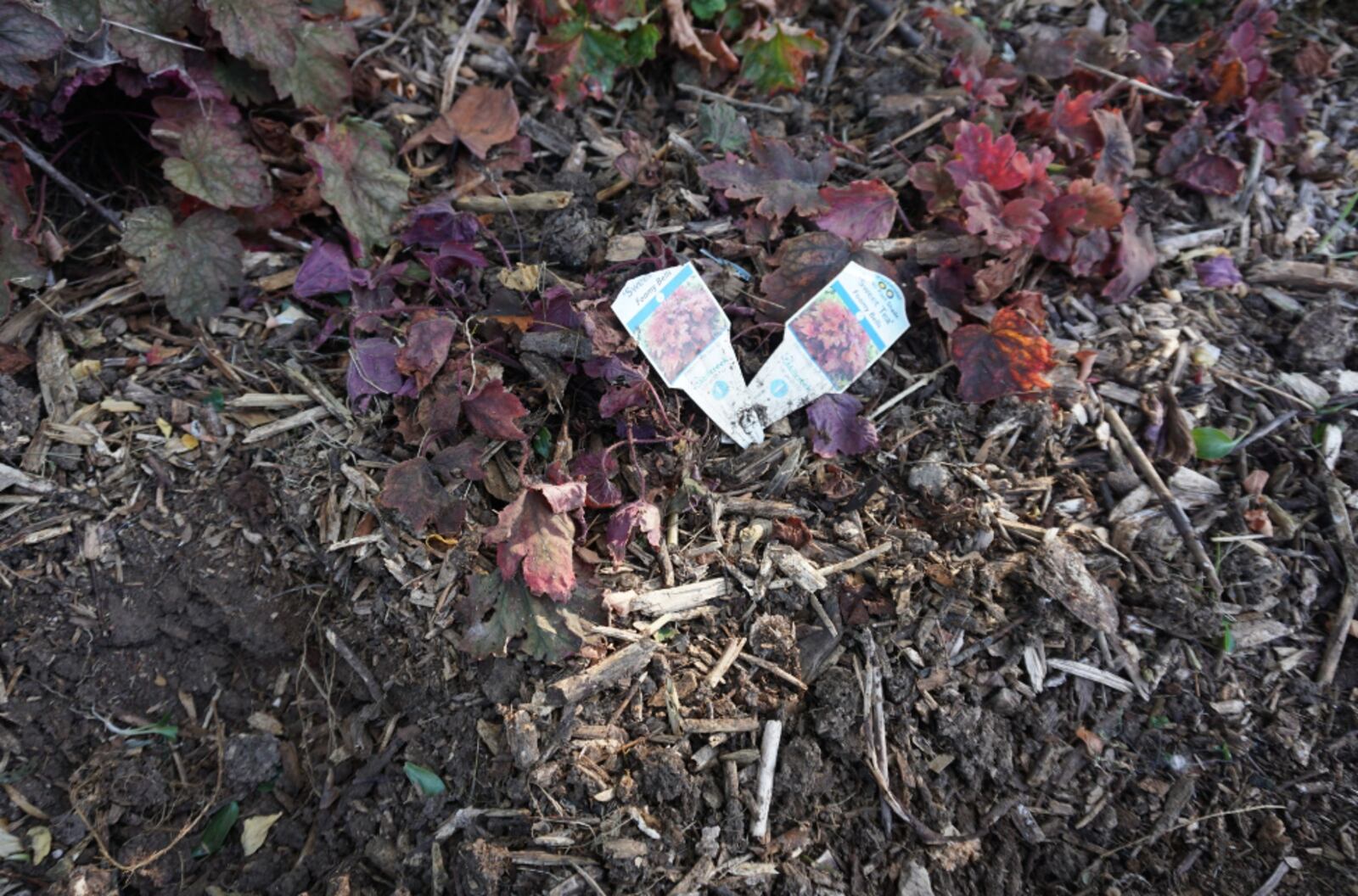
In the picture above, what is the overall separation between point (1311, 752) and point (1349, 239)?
1.48 metres

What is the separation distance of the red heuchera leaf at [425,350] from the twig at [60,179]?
876 mm

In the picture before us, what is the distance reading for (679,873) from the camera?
1.56 metres

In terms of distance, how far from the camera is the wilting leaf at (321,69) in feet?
6.88

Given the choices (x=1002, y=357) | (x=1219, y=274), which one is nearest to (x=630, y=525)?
(x=1002, y=357)

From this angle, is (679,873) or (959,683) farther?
(959,683)

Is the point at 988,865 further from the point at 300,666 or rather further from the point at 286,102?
the point at 286,102

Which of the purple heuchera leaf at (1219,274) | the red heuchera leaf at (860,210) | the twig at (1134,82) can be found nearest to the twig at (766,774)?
the red heuchera leaf at (860,210)

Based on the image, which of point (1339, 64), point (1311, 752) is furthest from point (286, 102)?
A: point (1339, 64)

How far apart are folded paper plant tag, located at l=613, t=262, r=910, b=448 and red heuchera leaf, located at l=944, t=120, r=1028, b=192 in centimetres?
35

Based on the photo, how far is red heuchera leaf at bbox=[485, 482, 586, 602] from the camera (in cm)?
163

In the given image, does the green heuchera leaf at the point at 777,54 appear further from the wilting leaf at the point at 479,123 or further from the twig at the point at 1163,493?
the twig at the point at 1163,493

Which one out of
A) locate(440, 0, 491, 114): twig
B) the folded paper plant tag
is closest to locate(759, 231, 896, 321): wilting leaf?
the folded paper plant tag

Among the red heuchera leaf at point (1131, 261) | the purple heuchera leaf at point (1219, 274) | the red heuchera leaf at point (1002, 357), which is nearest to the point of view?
the red heuchera leaf at point (1002, 357)

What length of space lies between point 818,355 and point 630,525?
0.61 metres
